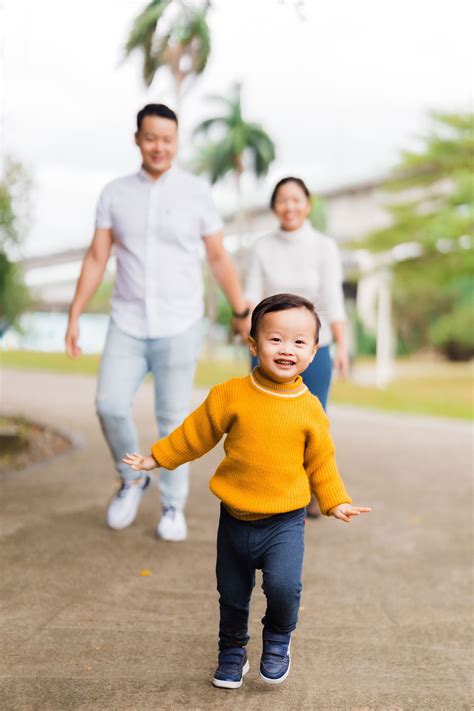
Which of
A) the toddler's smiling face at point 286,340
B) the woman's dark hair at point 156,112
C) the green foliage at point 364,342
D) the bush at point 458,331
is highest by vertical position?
the woman's dark hair at point 156,112

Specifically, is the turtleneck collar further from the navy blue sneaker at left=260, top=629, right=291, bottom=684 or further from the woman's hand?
the navy blue sneaker at left=260, top=629, right=291, bottom=684

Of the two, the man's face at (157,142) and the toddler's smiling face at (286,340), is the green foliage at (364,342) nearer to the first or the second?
the man's face at (157,142)

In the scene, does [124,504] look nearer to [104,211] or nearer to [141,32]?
[104,211]

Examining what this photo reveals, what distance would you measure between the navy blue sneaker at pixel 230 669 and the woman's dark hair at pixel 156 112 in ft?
9.06

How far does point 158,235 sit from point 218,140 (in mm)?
38381

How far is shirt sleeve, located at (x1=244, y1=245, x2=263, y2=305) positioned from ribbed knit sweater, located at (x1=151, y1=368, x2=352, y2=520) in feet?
8.20

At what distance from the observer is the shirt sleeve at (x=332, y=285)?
5527 millimetres

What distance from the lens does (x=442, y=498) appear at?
22.5ft

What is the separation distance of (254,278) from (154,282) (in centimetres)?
94

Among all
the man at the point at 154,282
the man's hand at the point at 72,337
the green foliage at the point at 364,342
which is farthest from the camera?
the green foliage at the point at 364,342

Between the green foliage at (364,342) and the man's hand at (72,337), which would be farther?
the green foliage at (364,342)

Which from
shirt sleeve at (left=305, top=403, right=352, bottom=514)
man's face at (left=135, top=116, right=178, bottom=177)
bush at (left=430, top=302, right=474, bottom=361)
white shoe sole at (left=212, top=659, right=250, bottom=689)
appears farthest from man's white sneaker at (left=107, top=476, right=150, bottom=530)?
bush at (left=430, top=302, right=474, bottom=361)

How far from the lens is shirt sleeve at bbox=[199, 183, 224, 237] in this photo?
4918mm

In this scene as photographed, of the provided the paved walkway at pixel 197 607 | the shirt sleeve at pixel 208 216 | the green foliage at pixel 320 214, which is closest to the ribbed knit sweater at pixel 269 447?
the paved walkway at pixel 197 607
